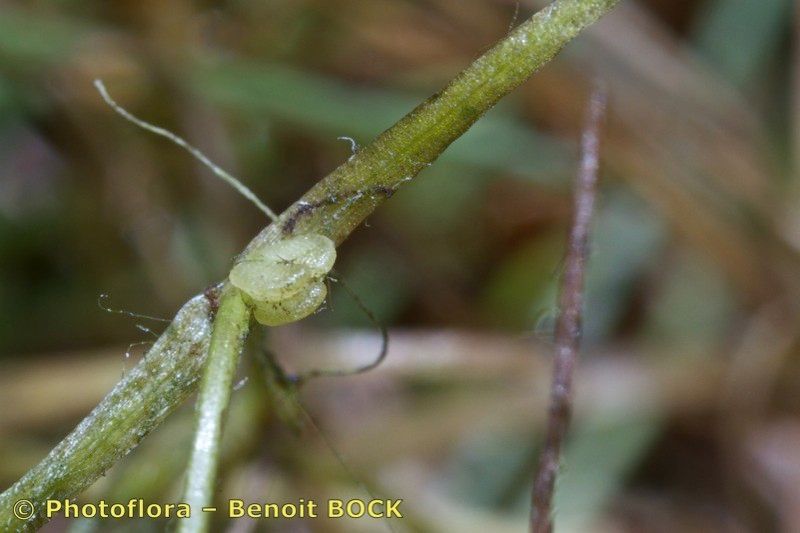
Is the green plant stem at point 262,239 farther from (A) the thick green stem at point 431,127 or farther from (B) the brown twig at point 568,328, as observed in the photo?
(B) the brown twig at point 568,328

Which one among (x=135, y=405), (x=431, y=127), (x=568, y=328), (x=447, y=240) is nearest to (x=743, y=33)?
(x=447, y=240)

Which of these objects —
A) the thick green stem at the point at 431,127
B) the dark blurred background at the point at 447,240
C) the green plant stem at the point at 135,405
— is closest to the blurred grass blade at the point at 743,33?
the dark blurred background at the point at 447,240

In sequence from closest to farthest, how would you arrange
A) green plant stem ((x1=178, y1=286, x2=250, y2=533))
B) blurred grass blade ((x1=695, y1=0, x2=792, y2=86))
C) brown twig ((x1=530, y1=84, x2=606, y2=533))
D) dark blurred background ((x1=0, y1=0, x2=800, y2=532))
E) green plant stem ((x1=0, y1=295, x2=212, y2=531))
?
green plant stem ((x1=178, y1=286, x2=250, y2=533)), green plant stem ((x1=0, y1=295, x2=212, y2=531)), brown twig ((x1=530, y1=84, x2=606, y2=533)), dark blurred background ((x1=0, y1=0, x2=800, y2=532)), blurred grass blade ((x1=695, y1=0, x2=792, y2=86))

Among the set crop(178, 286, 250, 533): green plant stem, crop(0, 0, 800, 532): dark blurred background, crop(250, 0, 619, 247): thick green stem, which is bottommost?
crop(178, 286, 250, 533): green plant stem

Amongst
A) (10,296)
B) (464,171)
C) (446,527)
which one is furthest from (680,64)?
(10,296)

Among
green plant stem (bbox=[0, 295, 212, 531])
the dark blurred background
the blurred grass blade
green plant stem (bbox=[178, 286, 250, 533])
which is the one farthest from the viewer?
the blurred grass blade

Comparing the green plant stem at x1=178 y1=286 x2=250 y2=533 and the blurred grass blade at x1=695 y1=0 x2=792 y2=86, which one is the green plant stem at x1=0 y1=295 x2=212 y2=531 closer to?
the green plant stem at x1=178 y1=286 x2=250 y2=533

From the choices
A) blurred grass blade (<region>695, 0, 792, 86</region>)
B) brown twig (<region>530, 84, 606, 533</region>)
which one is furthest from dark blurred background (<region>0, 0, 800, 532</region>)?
brown twig (<region>530, 84, 606, 533</region>)
